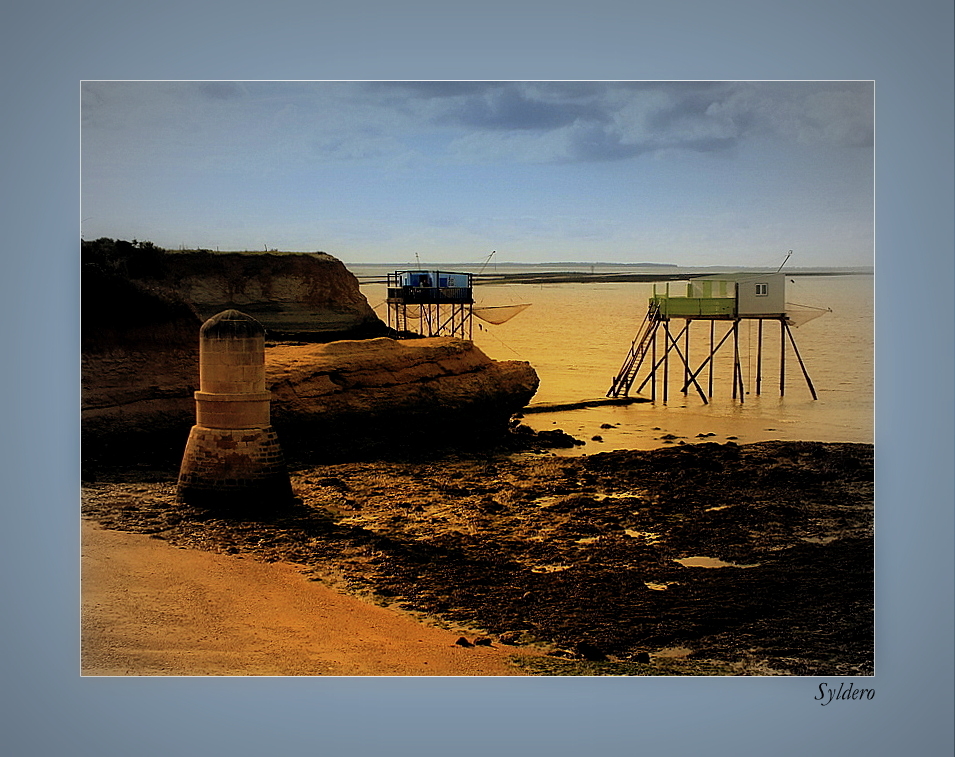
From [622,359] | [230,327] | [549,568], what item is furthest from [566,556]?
[230,327]

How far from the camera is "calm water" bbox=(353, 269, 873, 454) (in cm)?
666

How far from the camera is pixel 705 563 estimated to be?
648 cm

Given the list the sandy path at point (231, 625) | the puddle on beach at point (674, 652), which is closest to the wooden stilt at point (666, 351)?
the puddle on beach at point (674, 652)

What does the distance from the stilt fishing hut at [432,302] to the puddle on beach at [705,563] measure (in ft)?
6.79

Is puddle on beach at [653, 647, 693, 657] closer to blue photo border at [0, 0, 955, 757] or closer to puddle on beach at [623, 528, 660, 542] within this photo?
blue photo border at [0, 0, 955, 757]

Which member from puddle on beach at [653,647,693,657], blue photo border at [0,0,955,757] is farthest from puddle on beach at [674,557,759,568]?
blue photo border at [0,0,955,757]

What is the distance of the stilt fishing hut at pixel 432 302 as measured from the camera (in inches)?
266

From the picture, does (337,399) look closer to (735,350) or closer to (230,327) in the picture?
(230,327)

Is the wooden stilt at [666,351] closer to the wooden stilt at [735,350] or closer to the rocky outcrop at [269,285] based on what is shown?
the wooden stilt at [735,350]

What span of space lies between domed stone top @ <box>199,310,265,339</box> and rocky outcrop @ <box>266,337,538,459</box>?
319 mm
